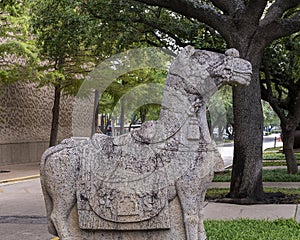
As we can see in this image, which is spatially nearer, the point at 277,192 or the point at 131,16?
the point at 277,192

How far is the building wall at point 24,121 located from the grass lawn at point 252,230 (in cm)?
1533

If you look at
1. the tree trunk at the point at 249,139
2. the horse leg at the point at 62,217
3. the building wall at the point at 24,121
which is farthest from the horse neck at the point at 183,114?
the building wall at the point at 24,121

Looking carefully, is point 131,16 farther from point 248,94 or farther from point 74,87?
point 74,87

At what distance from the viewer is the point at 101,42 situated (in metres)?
12.9

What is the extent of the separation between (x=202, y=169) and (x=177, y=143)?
13.5 inches

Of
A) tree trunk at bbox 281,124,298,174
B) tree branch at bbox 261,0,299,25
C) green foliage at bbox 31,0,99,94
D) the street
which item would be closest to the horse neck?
the street

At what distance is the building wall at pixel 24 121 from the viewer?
22.1 m

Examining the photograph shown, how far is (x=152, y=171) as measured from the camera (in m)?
4.52

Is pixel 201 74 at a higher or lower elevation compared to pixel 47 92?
lower

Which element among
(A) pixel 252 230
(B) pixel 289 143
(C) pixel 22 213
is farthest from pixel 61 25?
(A) pixel 252 230

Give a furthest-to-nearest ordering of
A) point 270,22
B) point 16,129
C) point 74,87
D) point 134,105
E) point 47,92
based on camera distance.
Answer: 1. point 47,92
2. point 16,129
3. point 74,87
4. point 134,105
5. point 270,22

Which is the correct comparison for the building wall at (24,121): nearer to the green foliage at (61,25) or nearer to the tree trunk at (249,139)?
the green foliage at (61,25)

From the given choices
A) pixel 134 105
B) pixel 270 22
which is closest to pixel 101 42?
pixel 134 105

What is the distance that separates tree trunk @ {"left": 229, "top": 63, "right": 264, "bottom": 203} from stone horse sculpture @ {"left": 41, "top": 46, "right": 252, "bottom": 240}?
240 inches
